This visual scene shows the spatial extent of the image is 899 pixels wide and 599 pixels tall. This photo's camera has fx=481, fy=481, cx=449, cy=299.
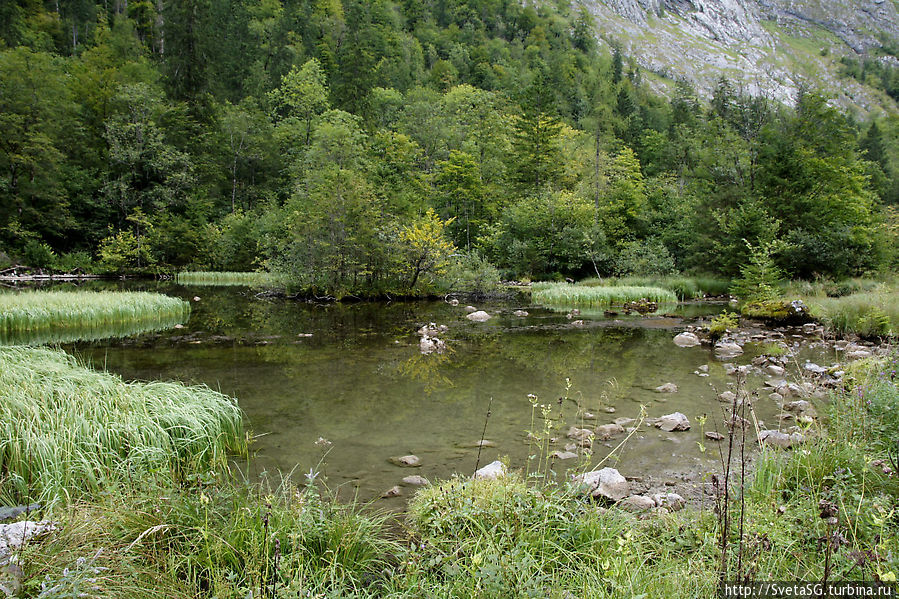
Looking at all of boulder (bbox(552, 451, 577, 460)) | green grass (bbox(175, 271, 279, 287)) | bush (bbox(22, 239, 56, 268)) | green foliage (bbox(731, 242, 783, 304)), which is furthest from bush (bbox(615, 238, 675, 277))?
bush (bbox(22, 239, 56, 268))

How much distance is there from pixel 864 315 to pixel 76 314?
2244 cm

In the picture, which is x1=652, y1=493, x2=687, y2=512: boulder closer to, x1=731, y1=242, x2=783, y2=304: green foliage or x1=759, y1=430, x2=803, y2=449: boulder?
x1=759, y1=430, x2=803, y2=449: boulder

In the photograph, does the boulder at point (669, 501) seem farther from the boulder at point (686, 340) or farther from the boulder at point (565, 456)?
the boulder at point (686, 340)

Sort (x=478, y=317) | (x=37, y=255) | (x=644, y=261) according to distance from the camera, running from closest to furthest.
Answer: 1. (x=478, y=317)
2. (x=644, y=261)
3. (x=37, y=255)

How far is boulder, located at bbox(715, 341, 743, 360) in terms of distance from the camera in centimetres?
1170

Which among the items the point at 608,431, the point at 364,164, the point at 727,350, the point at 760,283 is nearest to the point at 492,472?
the point at 608,431

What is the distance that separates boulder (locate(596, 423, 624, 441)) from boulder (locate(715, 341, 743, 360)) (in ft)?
21.2

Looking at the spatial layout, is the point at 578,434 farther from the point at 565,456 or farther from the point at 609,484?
the point at 609,484

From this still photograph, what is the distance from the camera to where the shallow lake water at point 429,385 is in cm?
584

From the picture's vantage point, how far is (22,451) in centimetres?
434

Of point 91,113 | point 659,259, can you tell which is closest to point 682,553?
point 659,259

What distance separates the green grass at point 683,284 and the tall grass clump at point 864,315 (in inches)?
411

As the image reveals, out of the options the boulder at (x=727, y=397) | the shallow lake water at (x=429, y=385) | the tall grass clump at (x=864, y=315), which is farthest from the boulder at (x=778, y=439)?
the tall grass clump at (x=864, y=315)

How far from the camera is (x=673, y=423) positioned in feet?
22.1
